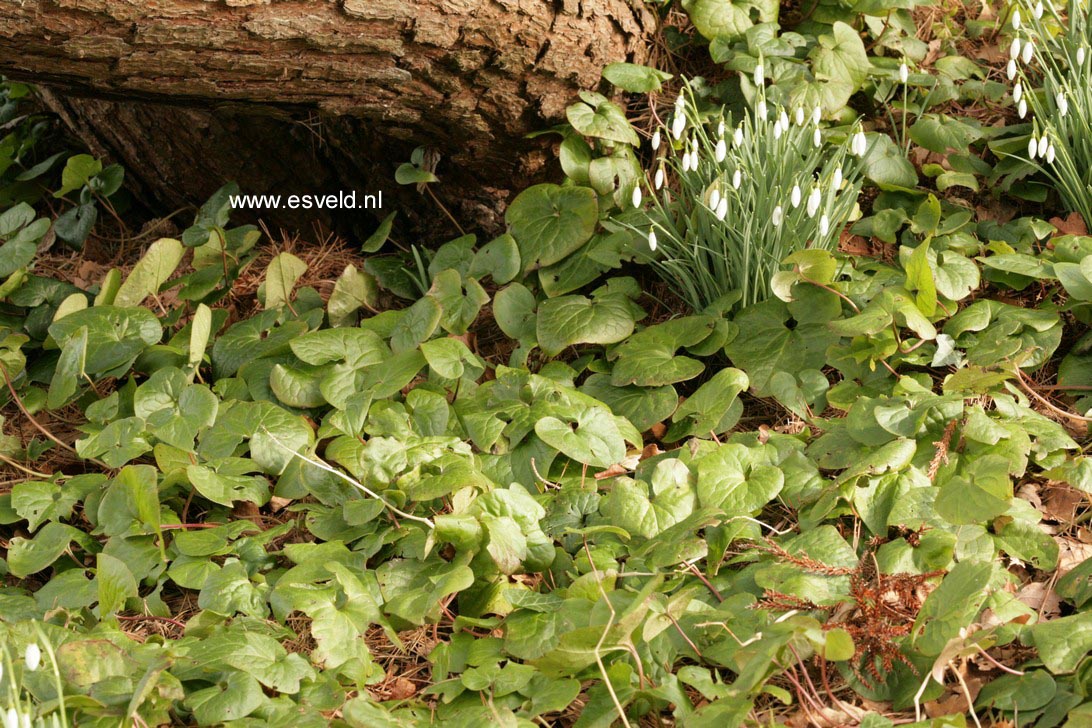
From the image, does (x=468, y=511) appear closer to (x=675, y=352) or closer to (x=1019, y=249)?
(x=675, y=352)

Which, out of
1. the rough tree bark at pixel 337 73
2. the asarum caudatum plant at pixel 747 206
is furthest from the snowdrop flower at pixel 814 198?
the rough tree bark at pixel 337 73

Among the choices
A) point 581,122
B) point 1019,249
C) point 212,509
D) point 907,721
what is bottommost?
point 212,509

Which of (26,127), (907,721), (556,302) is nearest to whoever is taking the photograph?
(907,721)

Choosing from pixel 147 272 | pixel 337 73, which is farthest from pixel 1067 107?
pixel 147 272

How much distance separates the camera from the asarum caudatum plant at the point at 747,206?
92.2 inches

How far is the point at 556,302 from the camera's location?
103 inches

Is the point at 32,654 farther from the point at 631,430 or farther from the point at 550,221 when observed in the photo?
the point at 550,221

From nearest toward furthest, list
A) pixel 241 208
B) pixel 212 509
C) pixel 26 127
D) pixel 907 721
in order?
pixel 907 721
pixel 212 509
pixel 241 208
pixel 26 127

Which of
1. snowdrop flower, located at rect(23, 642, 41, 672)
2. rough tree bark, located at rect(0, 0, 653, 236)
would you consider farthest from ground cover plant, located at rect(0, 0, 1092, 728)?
rough tree bark, located at rect(0, 0, 653, 236)

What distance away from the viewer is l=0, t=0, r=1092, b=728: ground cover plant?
1.67 metres

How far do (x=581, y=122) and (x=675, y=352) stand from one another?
0.68 metres

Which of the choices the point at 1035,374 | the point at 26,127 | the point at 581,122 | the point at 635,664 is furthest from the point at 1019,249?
the point at 26,127

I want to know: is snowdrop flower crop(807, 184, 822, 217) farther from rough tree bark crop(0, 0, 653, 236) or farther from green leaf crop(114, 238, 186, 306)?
green leaf crop(114, 238, 186, 306)

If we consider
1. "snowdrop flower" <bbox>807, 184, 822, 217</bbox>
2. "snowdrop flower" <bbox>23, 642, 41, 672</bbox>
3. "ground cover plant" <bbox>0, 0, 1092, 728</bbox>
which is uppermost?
"snowdrop flower" <bbox>807, 184, 822, 217</bbox>
